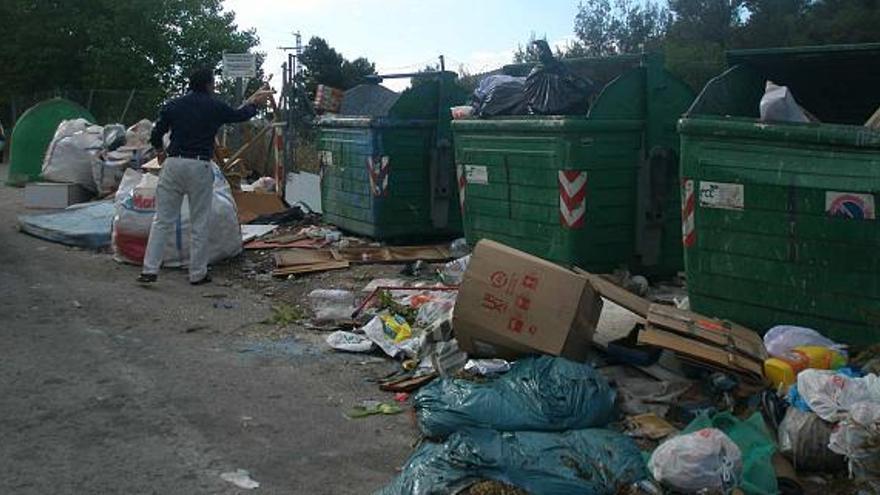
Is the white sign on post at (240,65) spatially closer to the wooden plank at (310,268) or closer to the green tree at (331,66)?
the wooden plank at (310,268)

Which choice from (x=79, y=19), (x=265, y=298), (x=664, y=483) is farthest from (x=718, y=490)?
(x=79, y=19)

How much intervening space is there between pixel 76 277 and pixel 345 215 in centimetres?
287

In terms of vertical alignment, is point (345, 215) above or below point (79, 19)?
below

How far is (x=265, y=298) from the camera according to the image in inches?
294

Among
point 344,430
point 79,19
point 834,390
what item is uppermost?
point 79,19

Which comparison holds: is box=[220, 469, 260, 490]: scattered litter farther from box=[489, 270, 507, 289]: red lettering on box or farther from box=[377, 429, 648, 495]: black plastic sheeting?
box=[489, 270, 507, 289]: red lettering on box

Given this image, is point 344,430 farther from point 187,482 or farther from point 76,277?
point 76,277

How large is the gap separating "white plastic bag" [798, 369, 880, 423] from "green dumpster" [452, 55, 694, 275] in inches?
112

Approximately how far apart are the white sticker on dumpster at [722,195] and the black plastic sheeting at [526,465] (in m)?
1.67

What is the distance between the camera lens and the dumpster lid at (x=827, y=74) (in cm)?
581

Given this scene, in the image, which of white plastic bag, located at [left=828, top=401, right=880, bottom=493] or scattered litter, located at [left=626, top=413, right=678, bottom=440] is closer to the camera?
white plastic bag, located at [left=828, top=401, right=880, bottom=493]

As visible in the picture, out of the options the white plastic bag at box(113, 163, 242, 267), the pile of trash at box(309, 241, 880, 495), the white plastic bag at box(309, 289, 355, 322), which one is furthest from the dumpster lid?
the white plastic bag at box(113, 163, 242, 267)

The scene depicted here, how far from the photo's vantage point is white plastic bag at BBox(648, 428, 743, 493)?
139 inches

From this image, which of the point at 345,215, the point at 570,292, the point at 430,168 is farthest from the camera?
the point at 345,215
